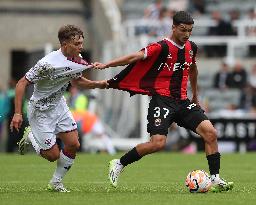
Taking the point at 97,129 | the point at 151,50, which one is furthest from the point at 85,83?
the point at 97,129

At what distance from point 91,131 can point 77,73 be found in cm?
1483

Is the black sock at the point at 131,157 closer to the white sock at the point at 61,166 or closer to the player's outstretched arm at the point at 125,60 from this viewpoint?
the white sock at the point at 61,166

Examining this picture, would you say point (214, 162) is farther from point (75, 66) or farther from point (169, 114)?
point (75, 66)

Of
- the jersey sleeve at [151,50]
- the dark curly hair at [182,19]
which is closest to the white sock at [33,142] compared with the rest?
the jersey sleeve at [151,50]

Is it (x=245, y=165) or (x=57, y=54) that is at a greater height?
(x=57, y=54)

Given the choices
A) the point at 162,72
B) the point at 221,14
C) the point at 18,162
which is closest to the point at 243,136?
the point at 221,14

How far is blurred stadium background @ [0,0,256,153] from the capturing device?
28141 mm

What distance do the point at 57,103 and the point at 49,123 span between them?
0.26 m

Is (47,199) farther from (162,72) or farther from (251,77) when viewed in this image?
(251,77)

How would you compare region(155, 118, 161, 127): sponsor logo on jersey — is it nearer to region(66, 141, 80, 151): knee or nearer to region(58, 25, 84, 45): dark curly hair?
region(66, 141, 80, 151): knee

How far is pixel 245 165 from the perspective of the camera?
65.3 feet

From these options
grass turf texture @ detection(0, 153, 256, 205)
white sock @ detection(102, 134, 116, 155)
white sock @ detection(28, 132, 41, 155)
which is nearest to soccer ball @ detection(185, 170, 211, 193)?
grass turf texture @ detection(0, 153, 256, 205)

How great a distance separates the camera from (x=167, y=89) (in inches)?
525

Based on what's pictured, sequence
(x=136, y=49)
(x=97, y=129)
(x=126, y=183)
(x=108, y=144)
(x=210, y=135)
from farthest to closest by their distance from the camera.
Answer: (x=136, y=49) < (x=108, y=144) < (x=97, y=129) < (x=126, y=183) < (x=210, y=135)
